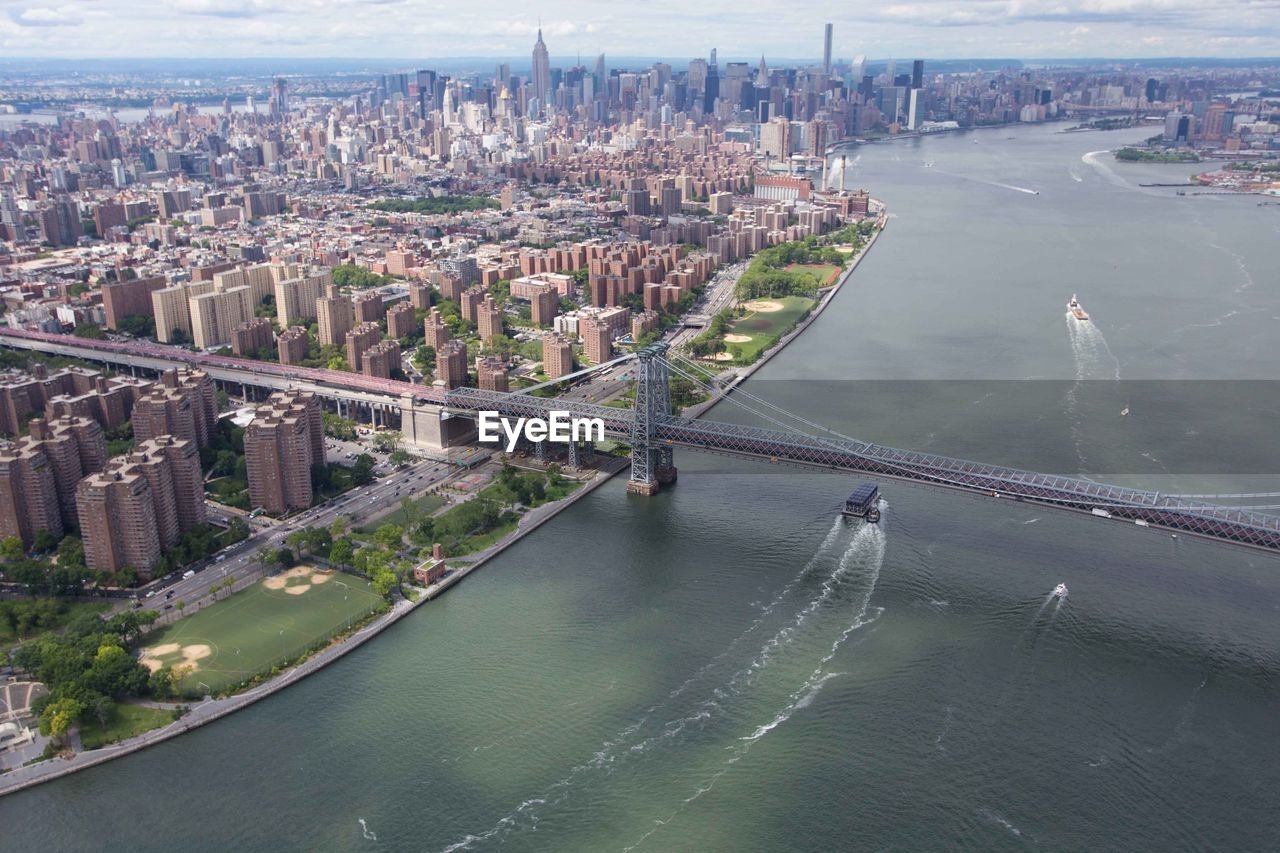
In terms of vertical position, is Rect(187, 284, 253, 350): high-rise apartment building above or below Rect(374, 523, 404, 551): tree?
above

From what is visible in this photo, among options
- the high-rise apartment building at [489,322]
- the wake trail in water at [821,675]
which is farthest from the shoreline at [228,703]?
the high-rise apartment building at [489,322]

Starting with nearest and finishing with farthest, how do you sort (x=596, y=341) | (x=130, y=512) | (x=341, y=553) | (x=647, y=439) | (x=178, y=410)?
(x=130, y=512) → (x=341, y=553) → (x=647, y=439) → (x=178, y=410) → (x=596, y=341)

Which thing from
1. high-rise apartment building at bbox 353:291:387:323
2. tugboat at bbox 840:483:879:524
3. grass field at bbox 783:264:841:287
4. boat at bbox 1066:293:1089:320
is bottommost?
tugboat at bbox 840:483:879:524

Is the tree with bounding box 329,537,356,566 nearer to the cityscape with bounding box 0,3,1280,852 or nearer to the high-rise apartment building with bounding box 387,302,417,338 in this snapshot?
the cityscape with bounding box 0,3,1280,852

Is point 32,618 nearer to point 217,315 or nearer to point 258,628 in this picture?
point 258,628

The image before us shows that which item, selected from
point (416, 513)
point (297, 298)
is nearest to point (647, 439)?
point (416, 513)

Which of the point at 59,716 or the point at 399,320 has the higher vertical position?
the point at 399,320

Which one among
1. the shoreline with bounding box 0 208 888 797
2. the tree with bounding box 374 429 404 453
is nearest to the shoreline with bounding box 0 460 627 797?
the shoreline with bounding box 0 208 888 797
